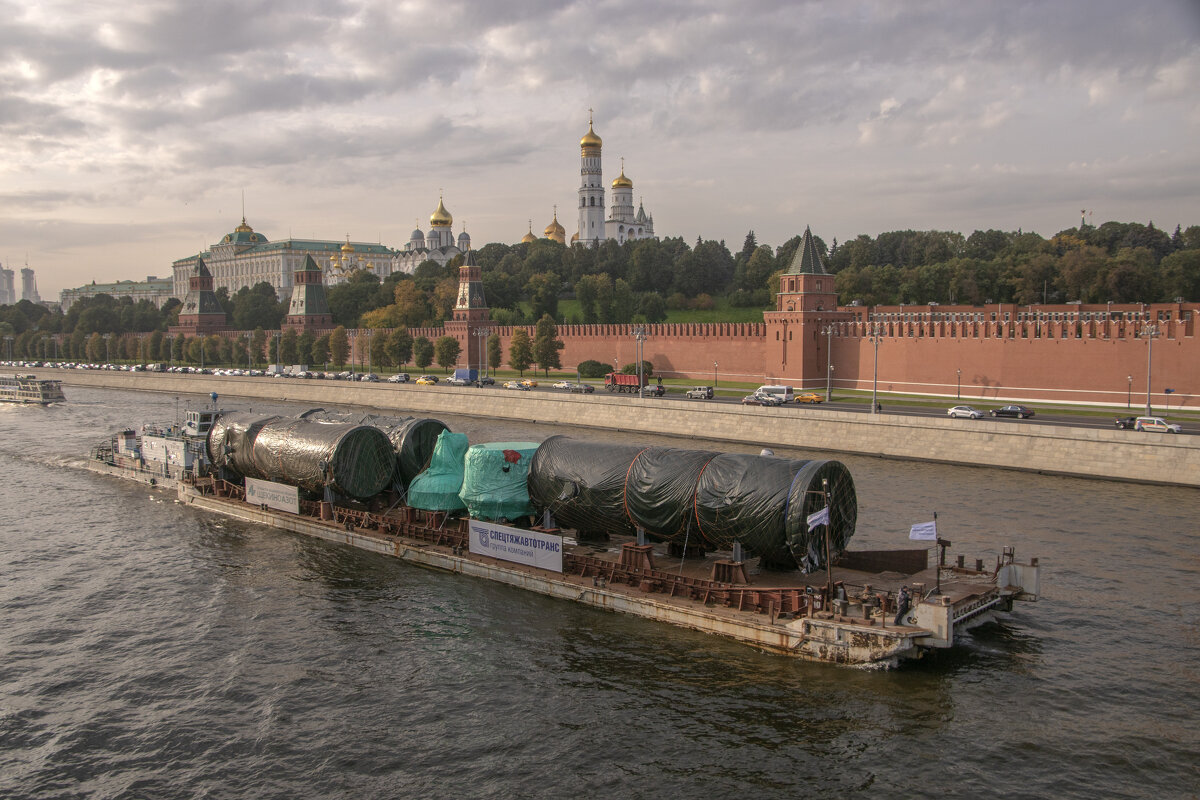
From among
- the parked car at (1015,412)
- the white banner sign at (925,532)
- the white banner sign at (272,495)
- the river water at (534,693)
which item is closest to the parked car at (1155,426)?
the parked car at (1015,412)

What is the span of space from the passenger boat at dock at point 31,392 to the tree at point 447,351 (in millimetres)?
28052

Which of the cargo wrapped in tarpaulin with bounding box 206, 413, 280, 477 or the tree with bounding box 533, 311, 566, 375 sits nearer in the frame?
the cargo wrapped in tarpaulin with bounding box 206, 413, 280, 477

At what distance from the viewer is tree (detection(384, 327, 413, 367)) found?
81125mm

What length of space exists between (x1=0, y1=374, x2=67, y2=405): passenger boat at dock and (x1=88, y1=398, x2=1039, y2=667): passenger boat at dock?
52908 mm

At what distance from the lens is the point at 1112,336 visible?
4503cm

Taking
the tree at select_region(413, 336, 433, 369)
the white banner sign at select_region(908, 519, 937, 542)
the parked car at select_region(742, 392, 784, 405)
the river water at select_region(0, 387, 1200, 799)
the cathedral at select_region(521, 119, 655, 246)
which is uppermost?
the cathedral at select_region(521, 119, 655, 246)

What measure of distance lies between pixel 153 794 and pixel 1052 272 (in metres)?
69.3

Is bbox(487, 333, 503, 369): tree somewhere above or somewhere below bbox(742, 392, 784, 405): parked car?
above

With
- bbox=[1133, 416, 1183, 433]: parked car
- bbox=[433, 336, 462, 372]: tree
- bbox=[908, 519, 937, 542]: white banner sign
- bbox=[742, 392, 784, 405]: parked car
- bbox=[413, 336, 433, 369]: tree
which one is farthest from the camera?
bbox=[413, 336, 433, 369]: tree

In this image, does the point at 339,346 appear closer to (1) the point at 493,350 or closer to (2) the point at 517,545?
(1) the point at 493,350

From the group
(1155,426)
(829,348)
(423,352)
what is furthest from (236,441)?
(423,352)

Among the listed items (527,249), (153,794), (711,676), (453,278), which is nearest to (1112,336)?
(711,676)

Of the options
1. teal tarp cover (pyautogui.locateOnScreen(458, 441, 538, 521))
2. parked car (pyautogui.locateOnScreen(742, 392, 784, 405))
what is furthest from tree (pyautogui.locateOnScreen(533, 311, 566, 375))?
teal tarp cover (pyautogui.locateOnScreen(458, 441, 538, 521))

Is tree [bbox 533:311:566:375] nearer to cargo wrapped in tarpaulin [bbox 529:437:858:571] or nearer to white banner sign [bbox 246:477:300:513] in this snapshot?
white banner sign [bbox 246:477:300:513]
